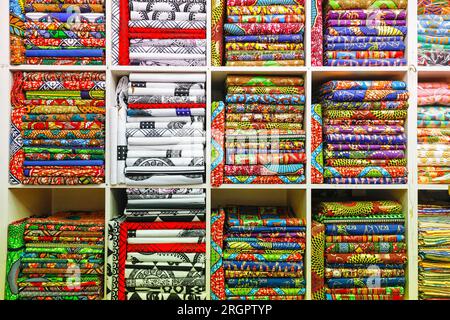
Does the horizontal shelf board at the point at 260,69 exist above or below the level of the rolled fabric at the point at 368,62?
below

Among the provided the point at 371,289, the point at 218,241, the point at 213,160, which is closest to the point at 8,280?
the point at 218,241

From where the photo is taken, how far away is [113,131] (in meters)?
1.60

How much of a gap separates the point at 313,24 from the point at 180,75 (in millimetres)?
687

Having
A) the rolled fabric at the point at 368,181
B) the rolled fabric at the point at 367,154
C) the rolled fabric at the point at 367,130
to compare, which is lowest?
the rolled fabric at the point at 368,181

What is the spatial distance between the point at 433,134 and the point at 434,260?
1.99 ft

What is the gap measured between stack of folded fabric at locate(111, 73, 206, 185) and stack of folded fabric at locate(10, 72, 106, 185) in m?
0.10

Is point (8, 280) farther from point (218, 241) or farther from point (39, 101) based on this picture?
point (218, 241)

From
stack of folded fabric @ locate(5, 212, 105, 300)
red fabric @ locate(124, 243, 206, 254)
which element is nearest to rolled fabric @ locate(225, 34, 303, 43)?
red fabric @ locate(124, 243, 206, 254)

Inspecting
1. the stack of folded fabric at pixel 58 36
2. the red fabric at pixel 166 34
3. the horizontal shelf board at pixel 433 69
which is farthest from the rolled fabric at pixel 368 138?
the stack of folded fabric at pixel 58 36

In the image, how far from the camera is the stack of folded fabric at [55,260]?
1600 mm

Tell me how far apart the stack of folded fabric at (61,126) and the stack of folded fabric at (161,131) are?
105 mm

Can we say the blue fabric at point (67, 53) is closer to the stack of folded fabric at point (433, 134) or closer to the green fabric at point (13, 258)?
the green fabric at point (13, 258)

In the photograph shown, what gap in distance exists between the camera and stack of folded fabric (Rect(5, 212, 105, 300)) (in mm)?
1600

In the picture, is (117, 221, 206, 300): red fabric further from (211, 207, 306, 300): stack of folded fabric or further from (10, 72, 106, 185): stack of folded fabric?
(10, 72, 106, 185): stack of folded fabric
